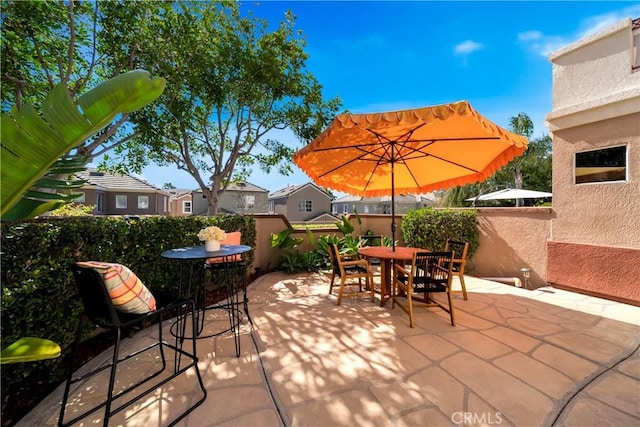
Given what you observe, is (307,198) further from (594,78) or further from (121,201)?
(594,78)

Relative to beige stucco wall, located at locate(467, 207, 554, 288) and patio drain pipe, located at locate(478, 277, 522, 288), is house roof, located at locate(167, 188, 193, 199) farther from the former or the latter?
patio drain pipe, located at locate(478, 277, 522, 288)

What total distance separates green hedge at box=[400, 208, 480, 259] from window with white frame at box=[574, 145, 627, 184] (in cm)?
210

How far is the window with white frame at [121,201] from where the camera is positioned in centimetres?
2048

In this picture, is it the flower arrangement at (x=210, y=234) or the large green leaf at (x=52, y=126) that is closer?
the large green leaf at (x=52, y=126)

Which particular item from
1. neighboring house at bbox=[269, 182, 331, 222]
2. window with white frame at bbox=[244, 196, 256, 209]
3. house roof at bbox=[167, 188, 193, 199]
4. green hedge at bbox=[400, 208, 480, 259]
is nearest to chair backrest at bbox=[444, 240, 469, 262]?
green hedge at bbox=[400, 208, 480, 259]

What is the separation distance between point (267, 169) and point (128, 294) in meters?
8.65

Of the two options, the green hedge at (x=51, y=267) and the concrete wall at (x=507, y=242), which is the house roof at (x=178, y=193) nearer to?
the concrete wall at (x=507, y=242)

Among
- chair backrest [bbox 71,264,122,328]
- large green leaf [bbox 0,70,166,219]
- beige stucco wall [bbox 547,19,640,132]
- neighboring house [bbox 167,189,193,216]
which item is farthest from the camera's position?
neighboring house [bbox 167,189,193,216]

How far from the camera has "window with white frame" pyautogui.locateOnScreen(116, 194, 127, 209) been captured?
20.5m

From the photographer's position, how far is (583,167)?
5.05m

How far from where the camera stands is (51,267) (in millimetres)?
2367

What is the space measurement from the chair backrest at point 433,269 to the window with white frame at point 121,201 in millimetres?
24525

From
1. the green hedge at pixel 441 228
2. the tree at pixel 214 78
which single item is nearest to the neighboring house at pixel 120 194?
the tree at pixel 214 78

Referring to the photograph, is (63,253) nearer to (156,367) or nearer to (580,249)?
(156,367)
